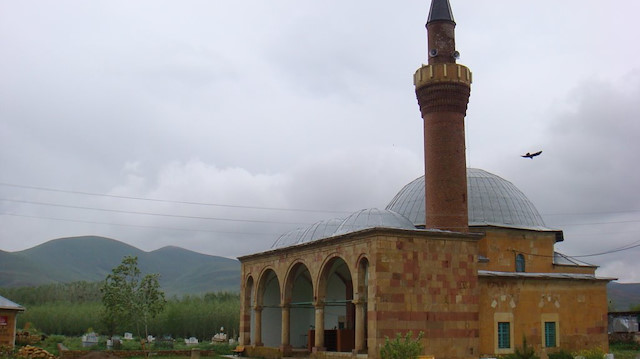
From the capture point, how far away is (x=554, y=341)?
24.8m

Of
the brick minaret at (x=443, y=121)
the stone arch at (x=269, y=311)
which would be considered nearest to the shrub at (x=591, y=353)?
the brick minaret at (x=443, y=121)

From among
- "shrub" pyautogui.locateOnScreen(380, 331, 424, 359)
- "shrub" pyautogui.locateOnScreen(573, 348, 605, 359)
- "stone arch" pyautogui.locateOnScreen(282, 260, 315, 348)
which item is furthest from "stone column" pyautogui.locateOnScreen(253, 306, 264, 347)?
"shrub" pyautogui.locateOnScreen(573, 348, 605, 359)

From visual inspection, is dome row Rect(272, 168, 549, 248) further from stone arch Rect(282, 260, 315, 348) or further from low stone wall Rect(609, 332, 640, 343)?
low stone wall Rect(609, 332, 640, 343)

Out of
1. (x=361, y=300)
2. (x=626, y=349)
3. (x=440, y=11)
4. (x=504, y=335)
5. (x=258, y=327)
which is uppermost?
(x=440, y=11)

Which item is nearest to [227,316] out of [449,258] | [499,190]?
[499,190]

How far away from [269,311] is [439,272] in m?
12.4

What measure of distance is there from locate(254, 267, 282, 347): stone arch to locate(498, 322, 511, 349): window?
11.3m

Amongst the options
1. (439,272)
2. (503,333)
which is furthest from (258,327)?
(503,333)

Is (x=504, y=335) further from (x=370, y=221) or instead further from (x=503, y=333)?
(x=370, y=221)

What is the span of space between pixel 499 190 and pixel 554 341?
7377mm

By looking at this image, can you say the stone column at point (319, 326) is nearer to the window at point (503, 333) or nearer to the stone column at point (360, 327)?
the stone column at point (360, 327)

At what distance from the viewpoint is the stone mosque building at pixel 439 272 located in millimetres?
21859

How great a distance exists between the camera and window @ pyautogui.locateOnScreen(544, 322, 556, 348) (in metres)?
24.6

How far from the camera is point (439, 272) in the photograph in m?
22.4
